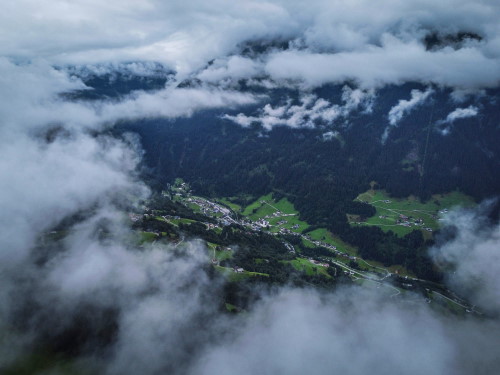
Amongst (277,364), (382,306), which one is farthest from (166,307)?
(382,306)

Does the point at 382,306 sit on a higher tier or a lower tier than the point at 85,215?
lower

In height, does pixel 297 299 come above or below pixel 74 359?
below

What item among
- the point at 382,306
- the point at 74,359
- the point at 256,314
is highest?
the point at 74,359

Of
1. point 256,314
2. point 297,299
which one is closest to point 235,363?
point 256,314

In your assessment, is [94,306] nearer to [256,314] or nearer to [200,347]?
[200,347]

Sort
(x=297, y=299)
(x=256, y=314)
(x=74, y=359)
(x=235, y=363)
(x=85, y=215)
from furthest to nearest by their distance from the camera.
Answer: (x=85, y=215)
(x=297, y=299)
(x=256, y=314)
(x=235, y=363)
(x=74, y=359)

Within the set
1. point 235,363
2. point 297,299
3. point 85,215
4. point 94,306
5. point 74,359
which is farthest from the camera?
point 85,215

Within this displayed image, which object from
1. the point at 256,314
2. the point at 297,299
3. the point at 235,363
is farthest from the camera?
the point at 297,299

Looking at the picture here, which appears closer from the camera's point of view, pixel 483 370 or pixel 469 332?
pixel 483 370

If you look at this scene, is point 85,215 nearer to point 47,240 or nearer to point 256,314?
point 47,240
